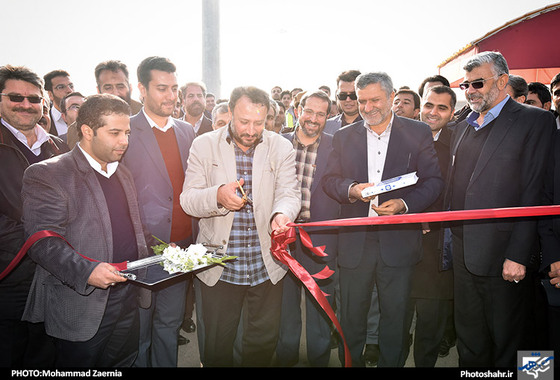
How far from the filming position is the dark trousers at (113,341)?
244 cm

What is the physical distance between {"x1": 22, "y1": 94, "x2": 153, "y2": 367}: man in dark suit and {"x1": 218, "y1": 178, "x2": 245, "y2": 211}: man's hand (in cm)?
73

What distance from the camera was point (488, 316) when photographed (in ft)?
9.68

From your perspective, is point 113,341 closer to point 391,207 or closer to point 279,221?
point 279,221

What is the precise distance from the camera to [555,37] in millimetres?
11141

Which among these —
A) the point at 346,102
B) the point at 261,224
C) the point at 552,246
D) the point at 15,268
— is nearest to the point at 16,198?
the point at 15,268

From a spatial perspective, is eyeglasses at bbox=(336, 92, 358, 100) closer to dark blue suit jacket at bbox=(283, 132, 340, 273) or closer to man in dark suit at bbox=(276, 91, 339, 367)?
man in dark suit at bbox=(276, 91, 339, 367)

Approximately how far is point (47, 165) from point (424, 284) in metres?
3.67

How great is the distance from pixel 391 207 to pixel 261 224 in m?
1.16

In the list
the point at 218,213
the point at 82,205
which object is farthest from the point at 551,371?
the point at 82,205

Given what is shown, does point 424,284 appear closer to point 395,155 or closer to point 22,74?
point 395,155

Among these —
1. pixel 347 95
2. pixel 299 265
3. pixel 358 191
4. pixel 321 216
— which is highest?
pixel 347 95

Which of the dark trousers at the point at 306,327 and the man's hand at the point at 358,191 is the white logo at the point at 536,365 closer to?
the dark trousers at the point at 306,327

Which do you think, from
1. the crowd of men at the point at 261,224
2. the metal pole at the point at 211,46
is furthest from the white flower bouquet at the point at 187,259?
the metal pole at the point at 211,46

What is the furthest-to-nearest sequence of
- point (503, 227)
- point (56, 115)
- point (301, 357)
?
point (56, 115), point (301, 357), point (503, 227)
